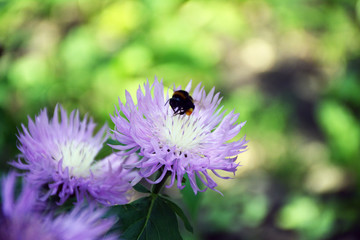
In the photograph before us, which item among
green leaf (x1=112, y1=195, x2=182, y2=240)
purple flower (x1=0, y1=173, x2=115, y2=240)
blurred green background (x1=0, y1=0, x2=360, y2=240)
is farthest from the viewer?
blurred green background (x1=0, y1=0, x2=360, y2=240)

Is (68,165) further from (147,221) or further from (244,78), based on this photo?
(244,78)

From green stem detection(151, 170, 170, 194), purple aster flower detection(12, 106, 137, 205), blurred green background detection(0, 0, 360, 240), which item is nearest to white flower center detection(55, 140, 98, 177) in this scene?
purple aster flower detection(12, 106, 137, 205)

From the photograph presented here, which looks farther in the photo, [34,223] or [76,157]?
[76,157]

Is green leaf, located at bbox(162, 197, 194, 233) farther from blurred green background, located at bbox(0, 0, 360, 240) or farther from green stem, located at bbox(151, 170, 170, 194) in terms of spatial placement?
blurred green background, located at bbox(0, 0, 360, 240)

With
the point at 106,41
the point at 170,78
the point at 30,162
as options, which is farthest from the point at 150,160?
the point at 106,41

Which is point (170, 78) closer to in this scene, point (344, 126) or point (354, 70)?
point (344, 126)

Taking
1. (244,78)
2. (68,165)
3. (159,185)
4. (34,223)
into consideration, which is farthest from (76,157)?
(244,78)
